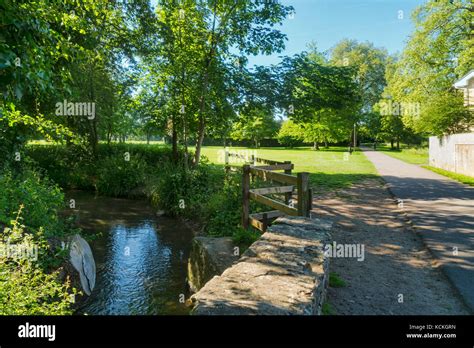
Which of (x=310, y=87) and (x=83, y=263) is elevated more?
(x=310, y=87)

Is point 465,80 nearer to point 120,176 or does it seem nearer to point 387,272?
point 387,272

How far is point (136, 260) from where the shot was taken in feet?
26.5

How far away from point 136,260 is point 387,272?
5.60m

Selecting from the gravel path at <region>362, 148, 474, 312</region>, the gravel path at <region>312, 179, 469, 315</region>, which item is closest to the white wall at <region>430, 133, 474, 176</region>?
the gravel path at <region>362, 148, 474, 312</region>

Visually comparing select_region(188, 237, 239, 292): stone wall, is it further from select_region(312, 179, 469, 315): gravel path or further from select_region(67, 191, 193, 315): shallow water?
select_region(312, 179, 469, 315): gravel path

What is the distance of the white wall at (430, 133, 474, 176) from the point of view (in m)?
17.3

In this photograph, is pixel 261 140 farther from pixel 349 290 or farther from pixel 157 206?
pixel 349 290

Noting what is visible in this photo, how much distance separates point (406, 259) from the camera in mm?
6066

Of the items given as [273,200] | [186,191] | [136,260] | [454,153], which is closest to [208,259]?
[273,200]

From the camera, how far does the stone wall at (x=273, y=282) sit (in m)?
2.64

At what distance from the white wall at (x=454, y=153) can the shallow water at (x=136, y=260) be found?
1553cm

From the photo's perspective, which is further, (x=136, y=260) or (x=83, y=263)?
(x=136, y=260)

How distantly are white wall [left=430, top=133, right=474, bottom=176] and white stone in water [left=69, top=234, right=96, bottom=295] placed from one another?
1833 cm

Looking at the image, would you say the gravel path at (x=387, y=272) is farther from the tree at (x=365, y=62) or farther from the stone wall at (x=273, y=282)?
the tree at (x=365, y=62)
